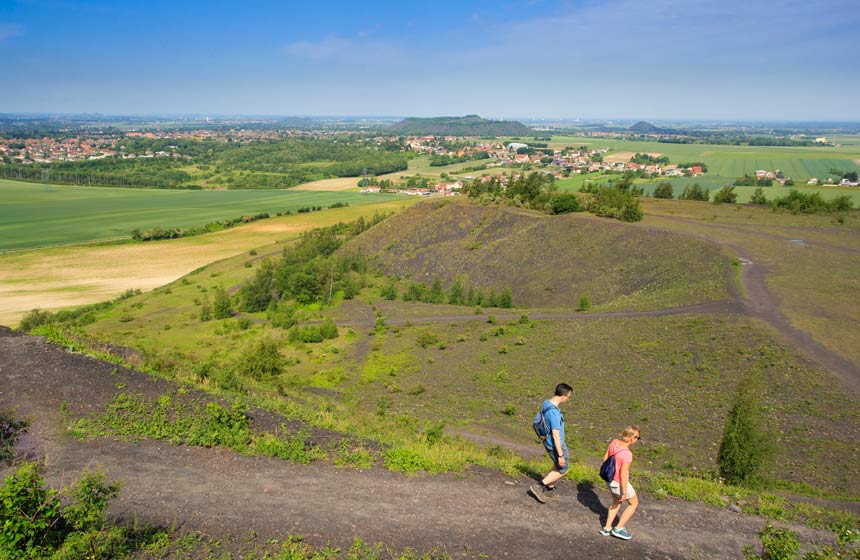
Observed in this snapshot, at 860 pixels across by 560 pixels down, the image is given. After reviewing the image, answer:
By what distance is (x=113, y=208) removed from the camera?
118m

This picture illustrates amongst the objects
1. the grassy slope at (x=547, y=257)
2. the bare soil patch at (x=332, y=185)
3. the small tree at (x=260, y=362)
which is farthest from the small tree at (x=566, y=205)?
A: the bare soil patch at (x=332, y=185)

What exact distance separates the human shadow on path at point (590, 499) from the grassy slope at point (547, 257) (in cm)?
2829

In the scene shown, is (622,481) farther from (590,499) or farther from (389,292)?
(389,292)

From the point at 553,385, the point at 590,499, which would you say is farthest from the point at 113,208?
the point at 590,499

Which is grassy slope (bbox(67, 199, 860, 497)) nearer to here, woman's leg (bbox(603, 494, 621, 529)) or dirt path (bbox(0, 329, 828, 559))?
dirt path (bbox(0, 329, 828, 559))

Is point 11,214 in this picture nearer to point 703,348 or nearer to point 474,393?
point 474,393

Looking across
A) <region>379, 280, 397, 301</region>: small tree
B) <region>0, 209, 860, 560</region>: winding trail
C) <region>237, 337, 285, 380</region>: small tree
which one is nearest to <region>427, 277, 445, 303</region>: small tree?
<region>379, 280, 397, 301</region>: small tree

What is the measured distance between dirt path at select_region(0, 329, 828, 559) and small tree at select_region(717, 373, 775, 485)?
3510 mm

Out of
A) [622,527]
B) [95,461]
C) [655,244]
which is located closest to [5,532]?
[95,461]

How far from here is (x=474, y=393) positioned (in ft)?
93.8

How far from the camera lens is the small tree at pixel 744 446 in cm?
1351

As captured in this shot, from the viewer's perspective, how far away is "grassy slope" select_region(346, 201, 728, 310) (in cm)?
4153

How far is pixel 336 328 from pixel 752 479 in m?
36.3

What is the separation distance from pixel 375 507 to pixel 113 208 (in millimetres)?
132288
